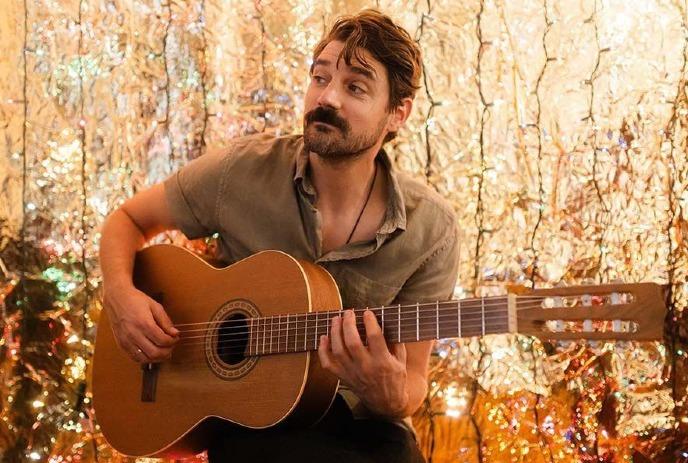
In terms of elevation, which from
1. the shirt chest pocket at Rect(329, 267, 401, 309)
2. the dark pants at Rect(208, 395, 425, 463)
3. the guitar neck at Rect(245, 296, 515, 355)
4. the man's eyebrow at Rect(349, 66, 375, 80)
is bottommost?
the dark pants at Rect(208, 395, 425, 463)

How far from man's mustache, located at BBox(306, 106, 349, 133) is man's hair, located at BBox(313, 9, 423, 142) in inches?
4.6

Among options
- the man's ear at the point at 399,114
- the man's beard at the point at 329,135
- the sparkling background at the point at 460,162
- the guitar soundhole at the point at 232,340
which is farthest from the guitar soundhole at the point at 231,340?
the sparkling background at the point at 460,162

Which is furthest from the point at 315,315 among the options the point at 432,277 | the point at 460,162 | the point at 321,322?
the point at 460,162

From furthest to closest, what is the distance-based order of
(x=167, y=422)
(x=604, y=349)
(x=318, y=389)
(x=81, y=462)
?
(x=81, y=462) < (x=604, y=349) < (x=167, y=422) < (x=318, y=389)

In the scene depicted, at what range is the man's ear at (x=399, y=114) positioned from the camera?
183 cm

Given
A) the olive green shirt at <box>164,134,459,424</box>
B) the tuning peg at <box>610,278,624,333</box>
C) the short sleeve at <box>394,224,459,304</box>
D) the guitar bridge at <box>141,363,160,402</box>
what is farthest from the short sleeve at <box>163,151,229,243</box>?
the tuning peg at <box>610,278,624,333</box>

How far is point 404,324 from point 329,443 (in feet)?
0.93

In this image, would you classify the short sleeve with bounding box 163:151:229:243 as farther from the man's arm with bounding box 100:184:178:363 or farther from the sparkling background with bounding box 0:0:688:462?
the sparkling background with bounding box 0:0:688:462

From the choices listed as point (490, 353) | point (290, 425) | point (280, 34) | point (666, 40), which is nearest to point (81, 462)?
point (290, 425)

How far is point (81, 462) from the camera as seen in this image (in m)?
2.32

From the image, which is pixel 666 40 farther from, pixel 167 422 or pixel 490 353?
pixel 167 422

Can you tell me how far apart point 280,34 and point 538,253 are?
0.93m

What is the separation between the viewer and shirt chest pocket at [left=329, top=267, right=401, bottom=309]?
1.75 metres

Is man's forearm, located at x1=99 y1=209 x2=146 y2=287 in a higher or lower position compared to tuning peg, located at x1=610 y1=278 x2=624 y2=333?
higher
